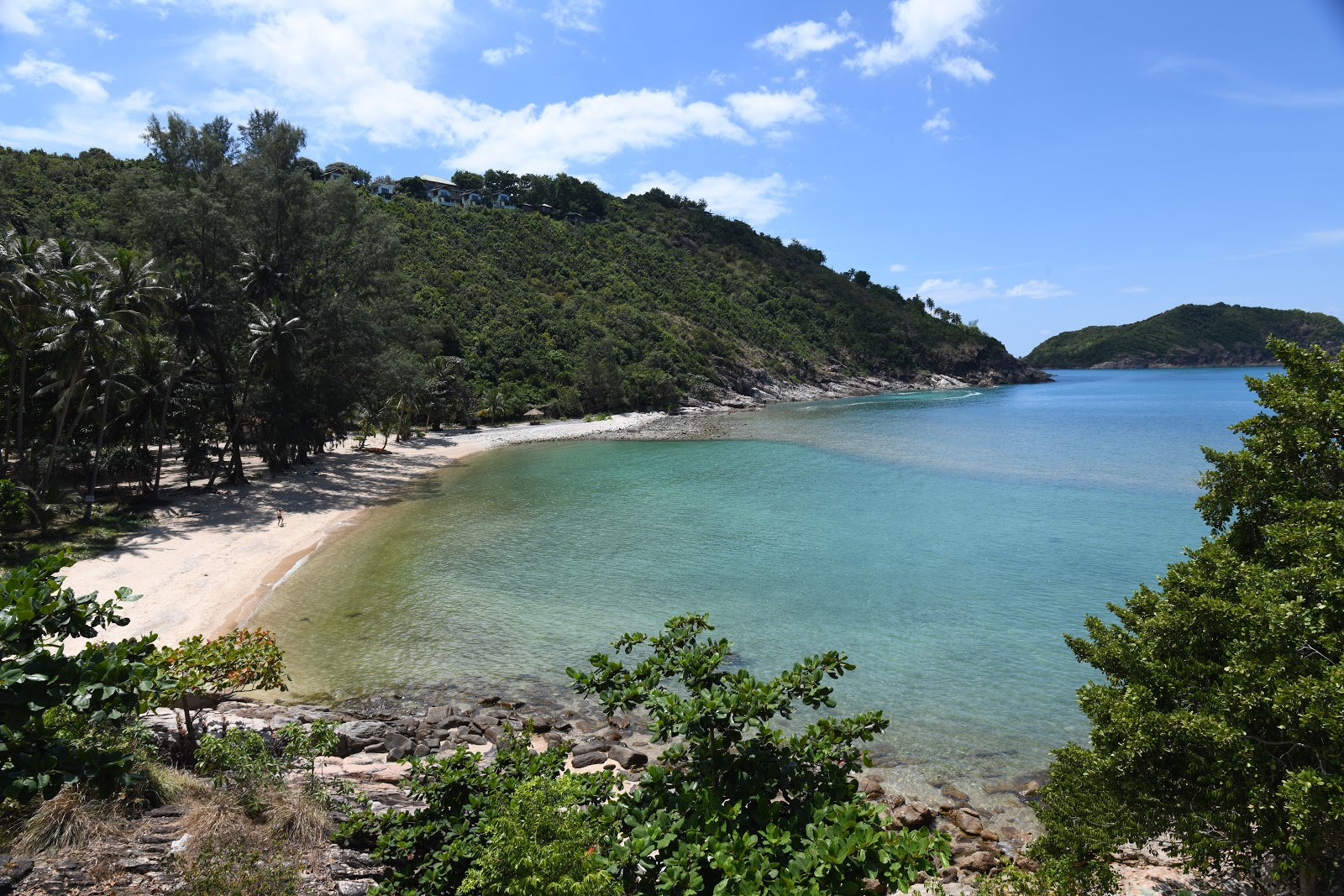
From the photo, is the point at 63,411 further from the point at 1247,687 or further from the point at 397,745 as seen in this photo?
the point at 1247,687

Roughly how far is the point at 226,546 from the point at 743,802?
1080 inches

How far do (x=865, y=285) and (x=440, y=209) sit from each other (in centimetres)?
11381

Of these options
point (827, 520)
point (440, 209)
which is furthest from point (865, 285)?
point (827, 520)

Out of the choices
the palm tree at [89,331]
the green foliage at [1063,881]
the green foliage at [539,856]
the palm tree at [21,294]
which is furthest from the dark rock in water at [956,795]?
the palm tree at [21,294]

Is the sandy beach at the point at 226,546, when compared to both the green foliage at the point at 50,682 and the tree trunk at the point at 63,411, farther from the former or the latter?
the green foliage at the point at 50,682

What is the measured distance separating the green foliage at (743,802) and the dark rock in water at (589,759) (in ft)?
19.7

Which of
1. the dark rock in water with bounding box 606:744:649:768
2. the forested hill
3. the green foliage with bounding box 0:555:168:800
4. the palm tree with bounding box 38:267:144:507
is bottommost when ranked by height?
the dark rock in water with bounding box 606:744:649:768

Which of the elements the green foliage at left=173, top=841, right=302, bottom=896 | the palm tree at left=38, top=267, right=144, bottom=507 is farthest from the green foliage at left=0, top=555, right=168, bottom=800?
the palm tree at left=38, top=267, right=144, bottom=507

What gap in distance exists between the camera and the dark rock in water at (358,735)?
11891 millimetres

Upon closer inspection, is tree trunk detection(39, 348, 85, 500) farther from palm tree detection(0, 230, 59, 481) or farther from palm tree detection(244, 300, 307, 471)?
palm tree detection(244, 300, 307, 471)

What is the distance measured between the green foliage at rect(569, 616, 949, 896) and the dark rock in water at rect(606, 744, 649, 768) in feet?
19.1

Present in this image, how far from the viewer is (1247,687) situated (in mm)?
6348

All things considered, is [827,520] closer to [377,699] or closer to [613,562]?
[613,562]

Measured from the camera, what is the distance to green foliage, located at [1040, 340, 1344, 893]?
5973 mm
